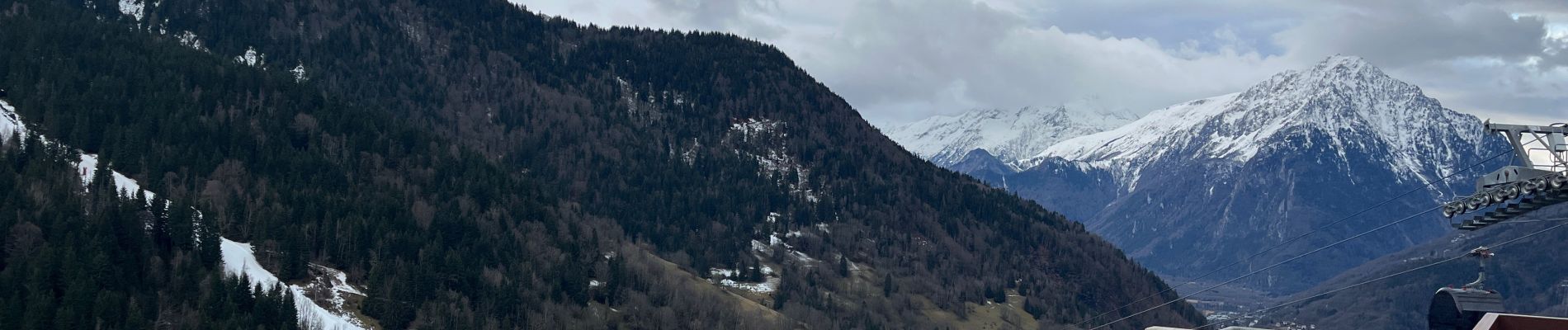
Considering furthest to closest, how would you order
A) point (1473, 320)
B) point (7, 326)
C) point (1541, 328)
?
point (7, 326)
point (1473, 320)
point (1541, 328)

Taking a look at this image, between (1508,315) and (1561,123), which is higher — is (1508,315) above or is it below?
below

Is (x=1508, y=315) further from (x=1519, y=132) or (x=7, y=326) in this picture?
(x=7, y=326)

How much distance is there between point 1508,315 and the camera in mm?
71000

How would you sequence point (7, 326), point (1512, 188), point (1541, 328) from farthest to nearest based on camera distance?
point (7, 326), point (1512, 188), point (1541, 328)

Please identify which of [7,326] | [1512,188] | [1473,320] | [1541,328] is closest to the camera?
[1541,328]

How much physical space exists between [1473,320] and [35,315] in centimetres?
17757

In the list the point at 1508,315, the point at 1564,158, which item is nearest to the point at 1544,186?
the point at 1564,158

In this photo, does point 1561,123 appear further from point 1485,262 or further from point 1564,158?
point 1485,262

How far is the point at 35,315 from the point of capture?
199000 mm

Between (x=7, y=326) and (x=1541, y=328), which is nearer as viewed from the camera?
(x=1541, y=328)

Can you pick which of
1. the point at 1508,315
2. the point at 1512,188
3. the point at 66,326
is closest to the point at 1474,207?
the point at 1512,188

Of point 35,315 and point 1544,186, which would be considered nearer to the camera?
point 1544,186

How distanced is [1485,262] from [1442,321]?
407cm

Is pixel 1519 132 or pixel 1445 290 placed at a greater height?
Answer: pixel 1519 132
